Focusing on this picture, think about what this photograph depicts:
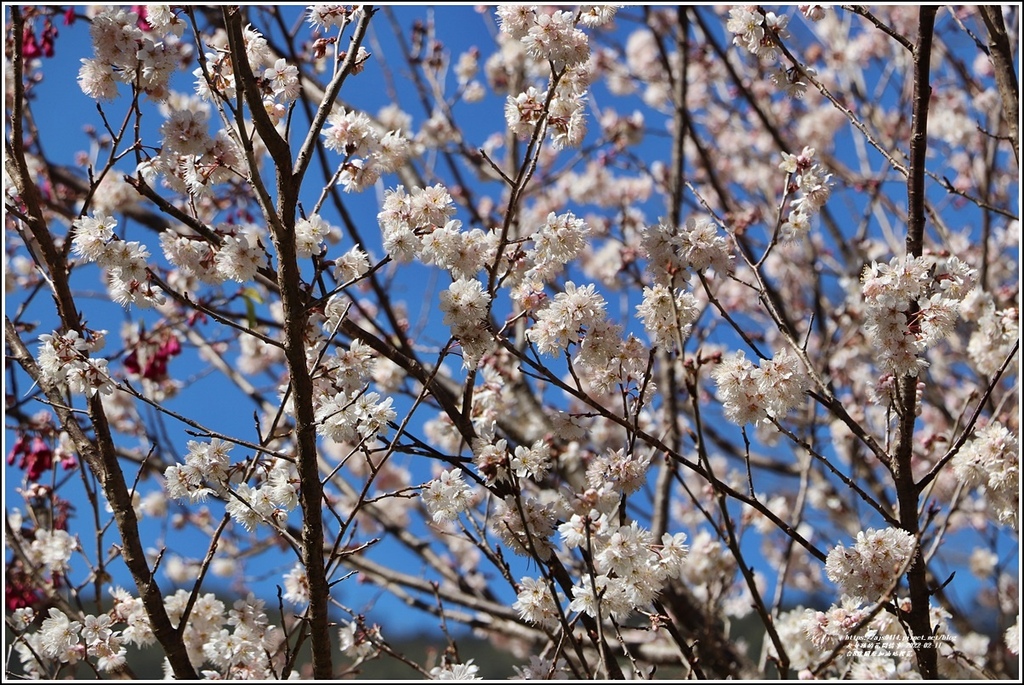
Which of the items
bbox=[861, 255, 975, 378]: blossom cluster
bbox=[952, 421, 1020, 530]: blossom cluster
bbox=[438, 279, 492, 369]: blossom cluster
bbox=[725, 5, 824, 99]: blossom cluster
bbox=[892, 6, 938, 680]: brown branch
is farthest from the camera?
bbox=[725, 5, 824, 99]: blossom cluster

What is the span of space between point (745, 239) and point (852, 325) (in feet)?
2.27

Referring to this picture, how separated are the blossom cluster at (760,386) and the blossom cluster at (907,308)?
22 cm

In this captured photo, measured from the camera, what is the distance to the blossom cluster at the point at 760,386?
222 centimetres

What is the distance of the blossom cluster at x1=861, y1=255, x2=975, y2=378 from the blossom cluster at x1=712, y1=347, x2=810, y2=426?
217mm

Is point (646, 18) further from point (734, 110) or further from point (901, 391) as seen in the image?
point (901, 391)

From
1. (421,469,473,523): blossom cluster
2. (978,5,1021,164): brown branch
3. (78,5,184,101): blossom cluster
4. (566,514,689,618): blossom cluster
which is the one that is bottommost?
(566,514,689,618): blossom cluster

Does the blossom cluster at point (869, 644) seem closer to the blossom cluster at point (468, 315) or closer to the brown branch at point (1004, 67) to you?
the blossom cluster at point (468, 315)

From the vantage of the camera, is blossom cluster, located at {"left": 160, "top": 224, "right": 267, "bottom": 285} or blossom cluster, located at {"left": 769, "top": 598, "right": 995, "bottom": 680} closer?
blossom cluster, located at {"left": 160, "top": 224, "right": 267, "bottom": 285}

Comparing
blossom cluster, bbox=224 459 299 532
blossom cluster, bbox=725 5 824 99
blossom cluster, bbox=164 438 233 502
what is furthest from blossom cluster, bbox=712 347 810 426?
blossom cluster, bbox=164 438 233 502

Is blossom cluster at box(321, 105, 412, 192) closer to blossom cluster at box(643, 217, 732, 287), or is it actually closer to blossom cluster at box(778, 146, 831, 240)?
blossom cluster at box(643, 217, 732, 287)

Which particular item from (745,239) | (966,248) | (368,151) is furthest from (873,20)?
(966,248)

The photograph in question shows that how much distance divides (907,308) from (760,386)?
406mm

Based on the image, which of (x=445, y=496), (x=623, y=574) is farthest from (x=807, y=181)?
(x=445, y=496)

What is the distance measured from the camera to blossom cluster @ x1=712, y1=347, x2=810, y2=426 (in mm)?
2225
